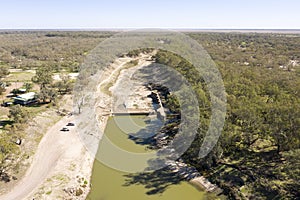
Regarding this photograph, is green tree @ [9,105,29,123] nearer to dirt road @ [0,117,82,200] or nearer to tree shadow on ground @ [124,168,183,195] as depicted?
dirt road @ [0,117,82,200]

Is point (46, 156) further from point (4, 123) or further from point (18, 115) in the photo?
point (4, 123)

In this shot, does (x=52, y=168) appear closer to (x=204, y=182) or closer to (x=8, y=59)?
(x=204, y=182)

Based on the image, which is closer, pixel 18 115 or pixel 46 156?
pixel 46 156

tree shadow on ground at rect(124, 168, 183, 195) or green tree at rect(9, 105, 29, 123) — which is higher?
green tree at rect(9, 105, 29, 123)

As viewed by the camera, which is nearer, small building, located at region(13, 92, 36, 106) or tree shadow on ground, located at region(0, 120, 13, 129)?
tree shadow on ground, located at region(0, 120, 13, 129)

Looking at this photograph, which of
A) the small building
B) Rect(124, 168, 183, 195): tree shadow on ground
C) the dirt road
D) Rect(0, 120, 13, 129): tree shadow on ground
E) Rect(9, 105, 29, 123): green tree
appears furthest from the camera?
the small building

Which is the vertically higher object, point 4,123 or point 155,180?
point 4,123

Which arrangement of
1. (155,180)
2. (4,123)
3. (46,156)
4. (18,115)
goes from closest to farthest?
(155,180), (46,156), (18,115), (4,123)

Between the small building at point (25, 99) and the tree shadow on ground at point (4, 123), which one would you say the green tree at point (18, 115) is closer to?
the tree shadow on ground at point (4, 123)

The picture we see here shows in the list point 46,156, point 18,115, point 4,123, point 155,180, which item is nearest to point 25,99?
point 4,123

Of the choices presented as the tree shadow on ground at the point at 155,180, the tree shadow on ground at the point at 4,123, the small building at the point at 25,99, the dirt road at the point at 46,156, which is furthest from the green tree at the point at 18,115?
the tree shadow on ground at the point at 155,180

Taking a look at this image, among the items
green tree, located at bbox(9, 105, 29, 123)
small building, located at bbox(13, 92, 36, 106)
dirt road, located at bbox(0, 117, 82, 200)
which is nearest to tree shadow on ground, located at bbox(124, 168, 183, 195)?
dirt road, located at bbox(0, 117, 82, 200)
